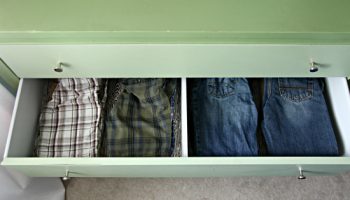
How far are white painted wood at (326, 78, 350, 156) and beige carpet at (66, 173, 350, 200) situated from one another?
0.95 feet

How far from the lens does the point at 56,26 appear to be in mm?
601

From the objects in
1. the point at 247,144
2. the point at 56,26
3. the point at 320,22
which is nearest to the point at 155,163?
the point at 247,144

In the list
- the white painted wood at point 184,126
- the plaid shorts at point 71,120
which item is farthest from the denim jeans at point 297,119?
the plaid shorts at point 71,120

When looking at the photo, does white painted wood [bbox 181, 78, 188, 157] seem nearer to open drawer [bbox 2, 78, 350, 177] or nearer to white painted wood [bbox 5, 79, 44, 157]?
open drawer [bbox 2, 78, 350, 177]

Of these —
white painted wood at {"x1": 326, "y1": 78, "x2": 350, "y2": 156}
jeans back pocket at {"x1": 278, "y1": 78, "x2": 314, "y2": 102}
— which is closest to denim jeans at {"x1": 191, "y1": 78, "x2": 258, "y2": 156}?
jeans back pocket at {"x1": 278, "y1": 78, "x2": 314, "y2": 102}

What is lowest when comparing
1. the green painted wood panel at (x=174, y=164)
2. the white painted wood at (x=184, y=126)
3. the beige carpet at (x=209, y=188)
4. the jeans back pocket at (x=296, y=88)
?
the beige carpet at (x=209, y=188)

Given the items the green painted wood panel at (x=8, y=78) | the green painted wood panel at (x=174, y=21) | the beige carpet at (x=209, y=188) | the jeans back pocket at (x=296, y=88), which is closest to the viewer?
the green painted wood panel at (x=174, y=21)

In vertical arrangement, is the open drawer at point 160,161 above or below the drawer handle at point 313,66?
below

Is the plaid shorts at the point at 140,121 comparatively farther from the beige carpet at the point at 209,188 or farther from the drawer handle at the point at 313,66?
the drawer handle at the point at 313,66

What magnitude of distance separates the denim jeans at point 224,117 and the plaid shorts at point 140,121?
0.30 feet

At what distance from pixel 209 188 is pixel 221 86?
41 cm

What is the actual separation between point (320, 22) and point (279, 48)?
3.8 inches

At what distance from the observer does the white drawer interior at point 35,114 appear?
756 millimetres

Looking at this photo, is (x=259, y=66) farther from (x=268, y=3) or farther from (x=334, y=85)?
(x=334, y=85)
